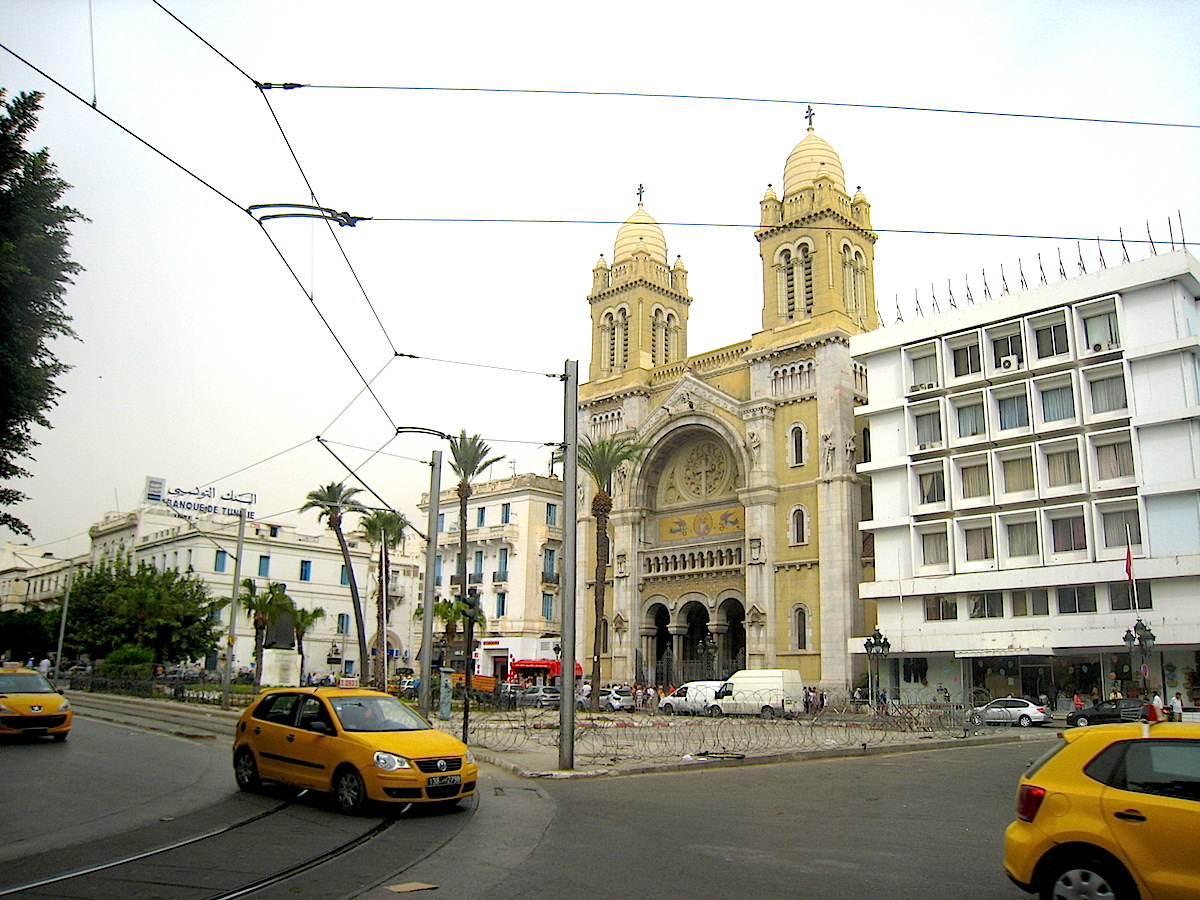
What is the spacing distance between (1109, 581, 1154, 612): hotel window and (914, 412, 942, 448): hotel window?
9.91 m

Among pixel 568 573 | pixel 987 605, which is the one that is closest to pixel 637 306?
pixel 987 605

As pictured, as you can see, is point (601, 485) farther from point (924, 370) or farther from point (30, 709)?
point (30, 709)

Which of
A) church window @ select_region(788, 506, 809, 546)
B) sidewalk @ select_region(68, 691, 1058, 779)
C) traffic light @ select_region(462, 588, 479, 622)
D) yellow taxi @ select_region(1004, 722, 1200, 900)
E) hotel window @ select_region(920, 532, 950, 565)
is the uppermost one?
church window @ select_region(788, 506, 809, 546)

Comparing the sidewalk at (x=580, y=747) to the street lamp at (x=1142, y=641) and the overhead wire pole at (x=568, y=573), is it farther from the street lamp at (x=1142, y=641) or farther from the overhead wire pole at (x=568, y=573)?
the street lamp at (x=1142, y=641)

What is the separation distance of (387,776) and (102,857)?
121 inches

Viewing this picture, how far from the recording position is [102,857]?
27.4ft

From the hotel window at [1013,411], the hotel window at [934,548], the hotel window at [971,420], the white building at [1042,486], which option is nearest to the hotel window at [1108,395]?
the white building at [1042,486]

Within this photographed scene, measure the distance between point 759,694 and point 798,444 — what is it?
14.8 m

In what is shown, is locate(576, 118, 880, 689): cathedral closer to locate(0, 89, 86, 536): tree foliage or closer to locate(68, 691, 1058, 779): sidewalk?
locate(68, 691, 1058, 779): sidewalk

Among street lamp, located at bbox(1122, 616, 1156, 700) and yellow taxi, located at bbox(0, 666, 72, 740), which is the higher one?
street lamp, located at bbox(1122, 616, 1156, 700)

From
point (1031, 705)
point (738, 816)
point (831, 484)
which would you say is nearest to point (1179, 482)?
point (1031, 705)

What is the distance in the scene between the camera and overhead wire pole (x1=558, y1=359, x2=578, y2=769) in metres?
16.6

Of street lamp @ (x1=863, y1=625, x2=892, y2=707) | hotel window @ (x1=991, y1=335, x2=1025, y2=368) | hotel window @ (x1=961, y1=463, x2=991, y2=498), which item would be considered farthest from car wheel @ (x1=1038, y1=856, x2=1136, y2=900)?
hotel window @ (x1=991, y1=335, x2=1025, y2=368)

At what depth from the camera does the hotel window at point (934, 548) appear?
42594 mm
